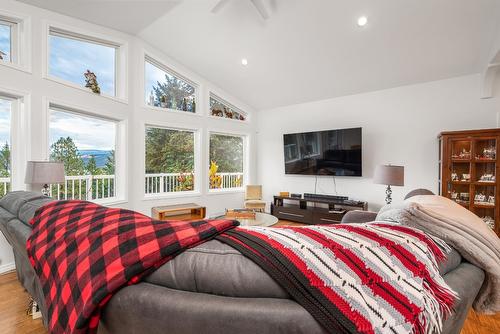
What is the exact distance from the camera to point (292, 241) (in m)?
0.66

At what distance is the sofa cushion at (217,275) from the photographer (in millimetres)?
595

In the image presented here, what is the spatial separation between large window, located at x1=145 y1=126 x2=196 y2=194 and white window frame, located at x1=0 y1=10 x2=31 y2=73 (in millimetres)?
1776

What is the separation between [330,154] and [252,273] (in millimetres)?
4177

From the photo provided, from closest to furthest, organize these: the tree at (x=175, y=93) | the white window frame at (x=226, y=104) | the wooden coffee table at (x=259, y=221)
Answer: the wooden coffee table at (x=259, y=221) → the tree at (x=175, y=93) → the white window frame at (x=226, y=104)

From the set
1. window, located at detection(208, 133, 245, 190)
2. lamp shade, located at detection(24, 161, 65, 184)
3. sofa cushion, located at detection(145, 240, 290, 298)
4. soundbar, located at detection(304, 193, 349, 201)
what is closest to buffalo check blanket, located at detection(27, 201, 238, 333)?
sofa cushion, located at detection(145, 240, 290, 298)

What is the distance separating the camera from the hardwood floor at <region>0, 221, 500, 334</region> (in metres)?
1.68

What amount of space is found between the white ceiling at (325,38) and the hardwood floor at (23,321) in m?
2.93

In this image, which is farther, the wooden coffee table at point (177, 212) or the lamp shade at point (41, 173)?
the wooden coffee table at point (177, 212)

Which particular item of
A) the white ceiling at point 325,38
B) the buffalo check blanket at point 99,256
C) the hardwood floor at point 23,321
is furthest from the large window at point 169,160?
the buffalo check blanket at point 99,256

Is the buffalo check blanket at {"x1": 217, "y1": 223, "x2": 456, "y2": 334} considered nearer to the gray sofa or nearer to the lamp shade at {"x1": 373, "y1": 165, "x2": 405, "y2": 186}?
the gray sofa

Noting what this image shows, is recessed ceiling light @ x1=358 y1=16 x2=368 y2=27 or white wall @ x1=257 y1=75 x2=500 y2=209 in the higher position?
recessed ceiling light @ x1=358 y1=16 x2=368 y2=27

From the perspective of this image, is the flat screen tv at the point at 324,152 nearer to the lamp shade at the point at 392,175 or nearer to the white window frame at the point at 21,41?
the lamp shade at the point at 392,175

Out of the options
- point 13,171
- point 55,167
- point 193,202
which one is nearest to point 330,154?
point 193,202

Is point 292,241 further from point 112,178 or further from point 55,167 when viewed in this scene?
point 112,178
